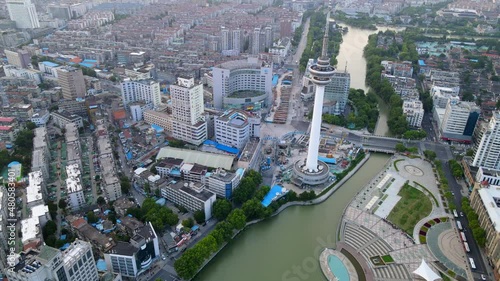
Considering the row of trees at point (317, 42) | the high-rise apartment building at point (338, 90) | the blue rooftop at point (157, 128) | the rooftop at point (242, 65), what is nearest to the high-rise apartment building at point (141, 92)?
the blue rooftop at point (157, 128)

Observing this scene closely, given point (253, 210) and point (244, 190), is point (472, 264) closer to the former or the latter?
point (253, 210)

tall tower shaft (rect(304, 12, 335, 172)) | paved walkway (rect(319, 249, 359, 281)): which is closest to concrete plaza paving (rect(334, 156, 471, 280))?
paved walkway (rect(319, 249, 359, 281))

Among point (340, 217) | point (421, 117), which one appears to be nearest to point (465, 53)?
point (421, 117)

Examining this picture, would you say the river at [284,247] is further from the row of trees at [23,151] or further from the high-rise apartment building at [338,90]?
the row of trees at [23,151]

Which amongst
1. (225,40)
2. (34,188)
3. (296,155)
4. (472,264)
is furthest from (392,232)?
(225,40)

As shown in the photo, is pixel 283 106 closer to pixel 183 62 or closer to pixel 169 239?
pixel 183 62

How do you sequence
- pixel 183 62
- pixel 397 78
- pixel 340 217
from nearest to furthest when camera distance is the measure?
pixel 340 217 < pixel 397 78 < pixel 183 62

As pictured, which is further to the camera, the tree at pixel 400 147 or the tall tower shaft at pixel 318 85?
the tree at pixel 400 147
